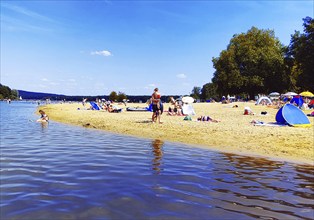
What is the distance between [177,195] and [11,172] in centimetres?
462

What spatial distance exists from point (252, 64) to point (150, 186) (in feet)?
186

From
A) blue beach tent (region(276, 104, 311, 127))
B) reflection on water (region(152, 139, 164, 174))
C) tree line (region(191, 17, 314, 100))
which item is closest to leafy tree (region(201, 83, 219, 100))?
tree line (region(191, 17, 314, 100))

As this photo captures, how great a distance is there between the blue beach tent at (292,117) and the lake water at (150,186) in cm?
922

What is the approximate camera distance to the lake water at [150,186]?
511 centimetres

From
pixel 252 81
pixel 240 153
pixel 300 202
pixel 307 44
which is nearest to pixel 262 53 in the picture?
pixel 252 81

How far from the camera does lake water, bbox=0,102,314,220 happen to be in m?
5.11

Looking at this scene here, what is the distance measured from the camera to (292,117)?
1839 cm

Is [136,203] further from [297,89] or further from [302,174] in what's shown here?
[297,89]

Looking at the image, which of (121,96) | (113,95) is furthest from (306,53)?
(113,95)

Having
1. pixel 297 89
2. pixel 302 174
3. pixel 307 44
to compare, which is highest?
pixel 307 44

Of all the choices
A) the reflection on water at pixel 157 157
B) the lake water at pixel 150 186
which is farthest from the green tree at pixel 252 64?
the lake water at pixel 150 186

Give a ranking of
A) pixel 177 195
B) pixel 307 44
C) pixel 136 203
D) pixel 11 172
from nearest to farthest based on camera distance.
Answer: pixel 136 203
pixel 177 195
pixel 11 172
pixel 307 44

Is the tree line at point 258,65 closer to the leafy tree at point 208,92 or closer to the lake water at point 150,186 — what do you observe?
the leafy tree at point 208,92

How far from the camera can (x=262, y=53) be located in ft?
191
